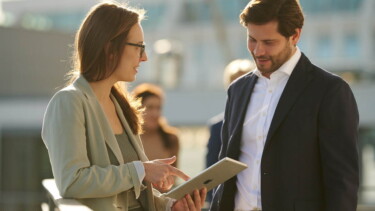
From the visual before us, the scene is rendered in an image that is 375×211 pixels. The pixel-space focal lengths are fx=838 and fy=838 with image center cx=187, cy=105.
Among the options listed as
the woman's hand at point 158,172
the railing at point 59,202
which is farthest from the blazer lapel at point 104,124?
the railing at point 59,202

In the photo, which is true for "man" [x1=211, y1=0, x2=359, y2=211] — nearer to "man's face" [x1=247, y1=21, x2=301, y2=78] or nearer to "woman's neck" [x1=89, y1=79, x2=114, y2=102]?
"man's face" [x1=247, y1=21, x2=301, y2=78]

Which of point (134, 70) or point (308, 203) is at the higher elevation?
point (134, 70)

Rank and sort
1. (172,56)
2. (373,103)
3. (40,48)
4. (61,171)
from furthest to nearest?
1. (172,56)
2. (373,103)
3. (40,48)
4. (61,171)

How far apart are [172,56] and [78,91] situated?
2652 cm

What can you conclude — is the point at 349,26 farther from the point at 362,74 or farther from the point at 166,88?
the point at 166,88

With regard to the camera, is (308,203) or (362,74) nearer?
(308,203)

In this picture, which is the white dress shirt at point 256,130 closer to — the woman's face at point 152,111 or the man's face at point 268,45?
the man's face at point 268,45

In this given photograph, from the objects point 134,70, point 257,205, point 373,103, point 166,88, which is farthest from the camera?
point 166,88

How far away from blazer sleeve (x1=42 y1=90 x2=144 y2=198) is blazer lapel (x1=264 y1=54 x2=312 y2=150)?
0.80m

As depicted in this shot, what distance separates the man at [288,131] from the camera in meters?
3.59

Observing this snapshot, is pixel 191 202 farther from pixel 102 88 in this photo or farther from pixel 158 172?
pixel 102 88

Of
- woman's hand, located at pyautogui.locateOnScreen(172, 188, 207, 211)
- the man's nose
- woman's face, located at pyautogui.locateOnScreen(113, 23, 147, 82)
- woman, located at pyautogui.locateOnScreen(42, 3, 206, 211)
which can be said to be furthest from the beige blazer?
the man's nose

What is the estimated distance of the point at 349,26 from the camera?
45.1m

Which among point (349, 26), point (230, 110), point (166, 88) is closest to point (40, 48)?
point (166, 88)
